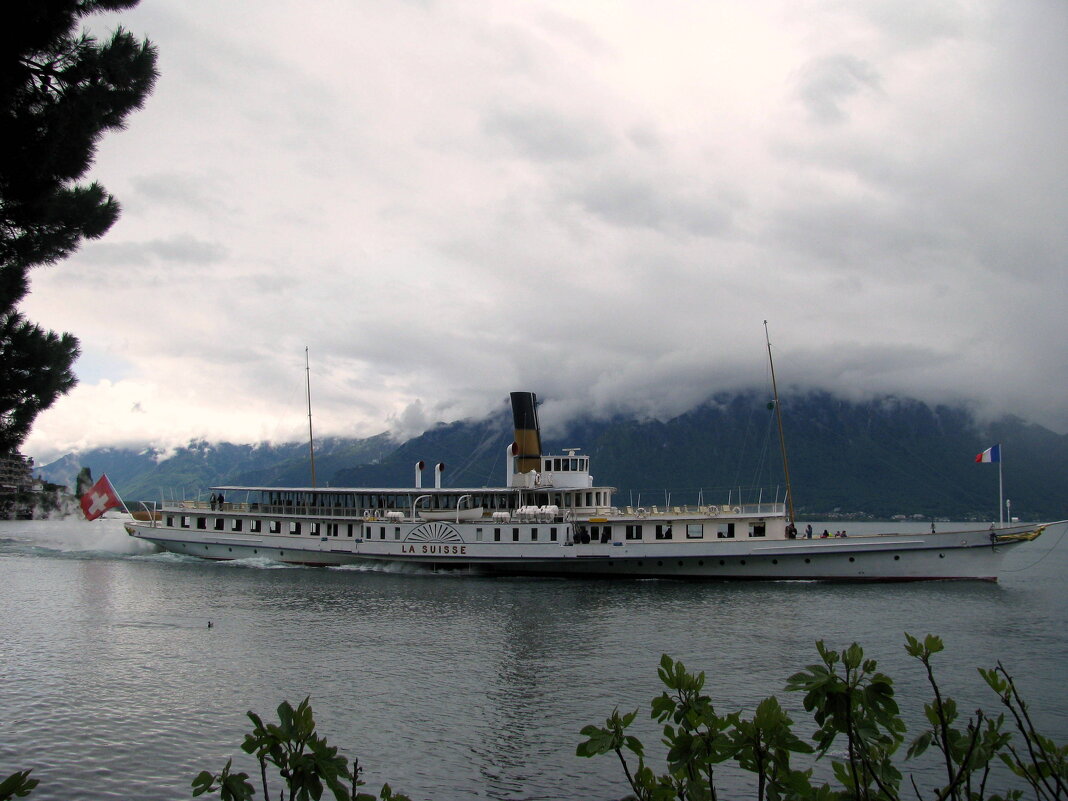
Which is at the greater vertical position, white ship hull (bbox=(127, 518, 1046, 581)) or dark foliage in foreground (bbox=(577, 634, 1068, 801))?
dark foliage in foreground (bbox=(577, 634, 1068, 801))

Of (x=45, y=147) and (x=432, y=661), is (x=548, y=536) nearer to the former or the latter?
(x=432, y=661)

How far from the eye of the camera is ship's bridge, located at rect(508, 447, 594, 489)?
5262 centimetres

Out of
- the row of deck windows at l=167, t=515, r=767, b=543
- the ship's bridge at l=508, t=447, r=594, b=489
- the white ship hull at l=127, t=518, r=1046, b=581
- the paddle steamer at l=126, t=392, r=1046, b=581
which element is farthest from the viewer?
the ship's bridge at l=508, t=447, r=594, b=489

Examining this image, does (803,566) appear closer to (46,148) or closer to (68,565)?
(46,148)

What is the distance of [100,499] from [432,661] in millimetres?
45409

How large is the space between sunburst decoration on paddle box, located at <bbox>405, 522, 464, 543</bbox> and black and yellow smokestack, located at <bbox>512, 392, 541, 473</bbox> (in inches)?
271

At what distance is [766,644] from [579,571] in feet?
71.4

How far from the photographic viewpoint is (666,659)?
492cm

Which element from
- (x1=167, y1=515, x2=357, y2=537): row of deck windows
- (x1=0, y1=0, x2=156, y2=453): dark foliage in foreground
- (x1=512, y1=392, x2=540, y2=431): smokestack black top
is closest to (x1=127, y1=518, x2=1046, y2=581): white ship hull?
(x1=167, y1=515, x2=357, y2=537): row of deck windows

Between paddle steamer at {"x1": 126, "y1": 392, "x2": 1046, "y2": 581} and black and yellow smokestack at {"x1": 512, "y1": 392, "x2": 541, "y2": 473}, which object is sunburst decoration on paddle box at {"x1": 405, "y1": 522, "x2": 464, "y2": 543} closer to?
paddle steamer at {"x1": 126, "y1": 392, "x2": 1046, "y2": 581}

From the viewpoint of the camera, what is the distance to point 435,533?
51625 mm

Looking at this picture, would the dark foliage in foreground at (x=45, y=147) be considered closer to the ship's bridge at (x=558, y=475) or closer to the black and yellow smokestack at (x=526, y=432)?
the ship's bridge at (x=558, y=475)

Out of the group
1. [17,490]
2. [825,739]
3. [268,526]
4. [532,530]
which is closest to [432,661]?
[825,739]

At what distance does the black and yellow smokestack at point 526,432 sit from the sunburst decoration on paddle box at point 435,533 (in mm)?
6895
